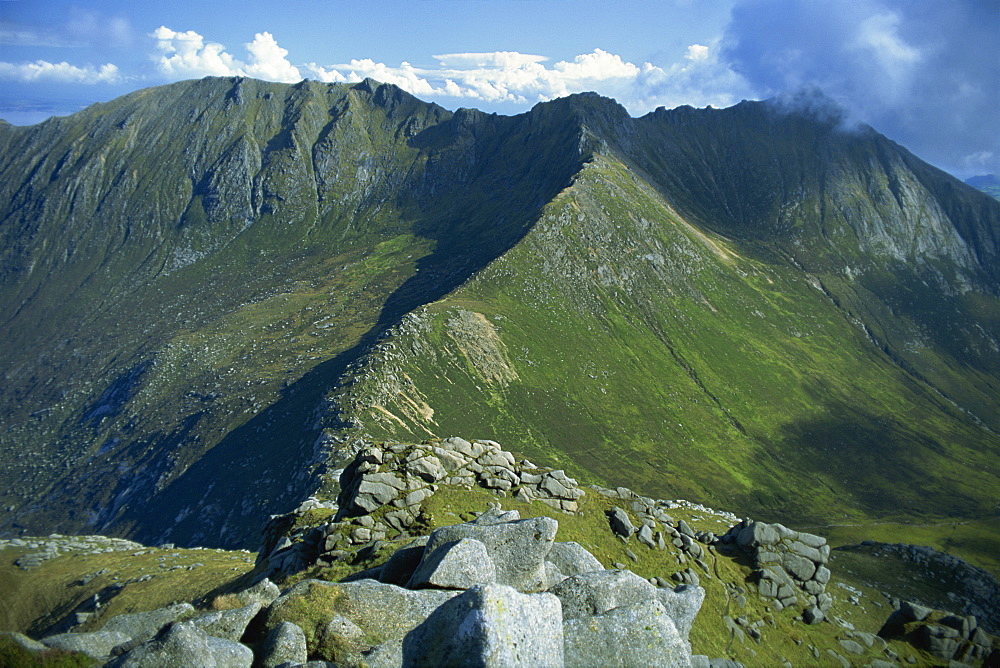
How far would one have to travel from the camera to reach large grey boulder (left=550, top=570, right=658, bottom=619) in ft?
67.7

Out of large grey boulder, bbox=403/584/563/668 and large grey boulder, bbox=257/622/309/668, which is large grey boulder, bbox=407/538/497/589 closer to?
large grey boulder, bbox=257/622/309/668

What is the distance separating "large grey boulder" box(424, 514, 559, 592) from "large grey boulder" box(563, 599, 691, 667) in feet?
20.9

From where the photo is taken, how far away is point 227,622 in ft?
71.9

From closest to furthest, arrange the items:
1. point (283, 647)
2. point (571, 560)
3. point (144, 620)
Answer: point (283, 647), point (144, 620), point (571, 560)

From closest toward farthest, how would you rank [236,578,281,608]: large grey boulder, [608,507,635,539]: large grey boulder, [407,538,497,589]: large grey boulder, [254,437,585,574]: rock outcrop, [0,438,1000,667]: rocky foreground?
[0,438,1000,667]: rocky foreground → [407,538,497,589]: large grey boulder → [236,578,281,608]: large grey boulder → [254,437,585,574]: rock outcrop → [608,507,635,539]: large grey boulder

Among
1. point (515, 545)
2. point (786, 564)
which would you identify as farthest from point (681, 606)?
Answer: point (786, 564)

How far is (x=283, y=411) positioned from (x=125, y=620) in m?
154

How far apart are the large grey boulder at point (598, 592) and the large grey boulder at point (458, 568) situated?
10.7 ft

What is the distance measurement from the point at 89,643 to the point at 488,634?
17.5 meters

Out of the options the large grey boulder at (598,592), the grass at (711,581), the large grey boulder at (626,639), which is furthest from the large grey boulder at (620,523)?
the large grey boulder at (626,639)

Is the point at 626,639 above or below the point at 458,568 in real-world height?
above

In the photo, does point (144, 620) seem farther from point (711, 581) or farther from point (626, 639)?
point (711, 581)

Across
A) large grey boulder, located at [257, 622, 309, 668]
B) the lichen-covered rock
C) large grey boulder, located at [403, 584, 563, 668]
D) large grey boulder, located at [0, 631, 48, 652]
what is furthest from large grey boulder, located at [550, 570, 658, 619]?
large grey boulder, located at [0, 631, 48, 652]

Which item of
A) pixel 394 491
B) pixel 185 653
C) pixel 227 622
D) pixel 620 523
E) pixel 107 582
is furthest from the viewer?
pixel 107 582
